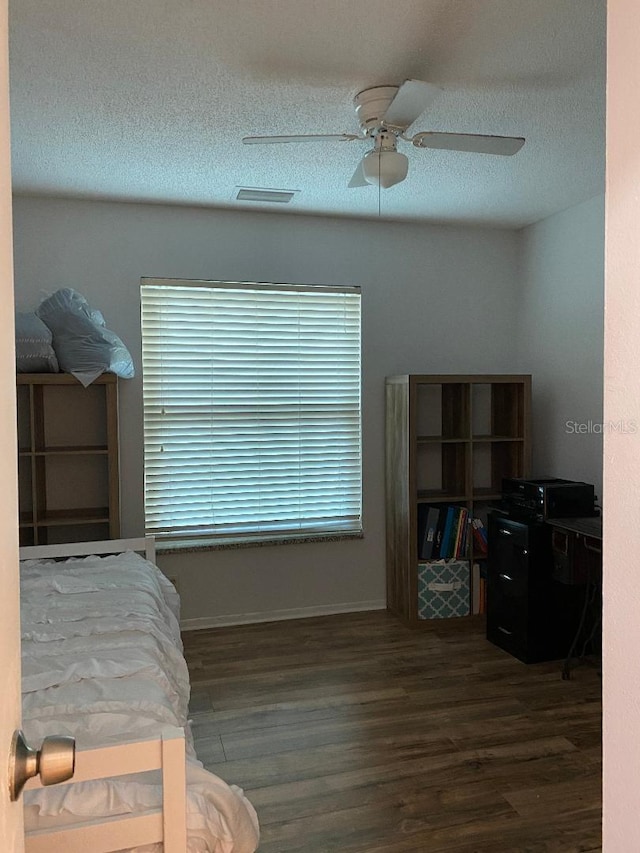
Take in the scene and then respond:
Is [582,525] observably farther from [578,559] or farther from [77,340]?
[77,340]

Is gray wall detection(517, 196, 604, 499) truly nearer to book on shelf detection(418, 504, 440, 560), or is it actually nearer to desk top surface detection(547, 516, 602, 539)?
desk top surface detection(547, 516, 602, 539)

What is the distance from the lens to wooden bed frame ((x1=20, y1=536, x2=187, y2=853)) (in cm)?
139

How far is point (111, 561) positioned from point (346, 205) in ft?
8.13

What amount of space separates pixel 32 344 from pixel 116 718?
227 centimetres

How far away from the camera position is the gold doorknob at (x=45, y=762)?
78 cm

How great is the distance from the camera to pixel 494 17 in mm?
2043

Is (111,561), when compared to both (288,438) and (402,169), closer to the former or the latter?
(288,438)

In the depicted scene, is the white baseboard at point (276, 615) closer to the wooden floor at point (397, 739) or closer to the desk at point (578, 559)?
the wooden floor at point (397, 739)

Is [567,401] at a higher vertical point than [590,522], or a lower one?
higher

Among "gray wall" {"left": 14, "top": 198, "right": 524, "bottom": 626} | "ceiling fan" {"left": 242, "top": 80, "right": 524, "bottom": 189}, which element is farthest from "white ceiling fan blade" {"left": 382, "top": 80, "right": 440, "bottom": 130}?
"gray wall" {"left": 14, "top": 198, "right": 524, "bottom": 626}

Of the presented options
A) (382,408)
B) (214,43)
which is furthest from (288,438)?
(214,43)

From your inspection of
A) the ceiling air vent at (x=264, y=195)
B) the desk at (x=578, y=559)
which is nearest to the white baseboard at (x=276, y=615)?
the desk at (x=578, y=559)

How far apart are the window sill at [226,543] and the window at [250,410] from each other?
0.08ft

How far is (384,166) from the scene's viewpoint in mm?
2564
